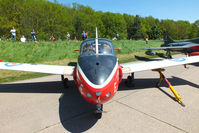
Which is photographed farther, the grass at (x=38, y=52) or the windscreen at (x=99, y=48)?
the grass at (x=38, y=52)

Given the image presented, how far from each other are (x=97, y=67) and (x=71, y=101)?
2.60 meters

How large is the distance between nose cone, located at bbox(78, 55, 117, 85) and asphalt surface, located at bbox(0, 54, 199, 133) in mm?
1562

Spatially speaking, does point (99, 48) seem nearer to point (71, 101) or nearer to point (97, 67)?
point (97, 67)

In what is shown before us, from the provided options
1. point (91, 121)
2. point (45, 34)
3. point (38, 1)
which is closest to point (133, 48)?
point (91, 121)

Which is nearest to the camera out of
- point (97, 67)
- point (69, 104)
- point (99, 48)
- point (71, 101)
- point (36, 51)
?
point (97, 67)

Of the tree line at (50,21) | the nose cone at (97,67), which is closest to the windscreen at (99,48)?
the nose cone at (97,67)

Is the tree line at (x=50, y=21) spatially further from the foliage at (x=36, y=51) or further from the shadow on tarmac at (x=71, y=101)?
the shadow on tarmac at (x=71, y=101)

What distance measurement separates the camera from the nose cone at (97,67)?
11.5ft

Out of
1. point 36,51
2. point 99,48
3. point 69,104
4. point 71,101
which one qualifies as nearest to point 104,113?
point 69,104

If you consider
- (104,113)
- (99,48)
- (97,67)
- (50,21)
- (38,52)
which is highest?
(50,21)

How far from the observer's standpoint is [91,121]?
4117 millimetres

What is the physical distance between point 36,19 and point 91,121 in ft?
163

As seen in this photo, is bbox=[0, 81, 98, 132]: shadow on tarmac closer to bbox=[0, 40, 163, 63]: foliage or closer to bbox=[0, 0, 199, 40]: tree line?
bbox=[0, 40, 163, 63]: foliage

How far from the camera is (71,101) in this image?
553 centimetres
